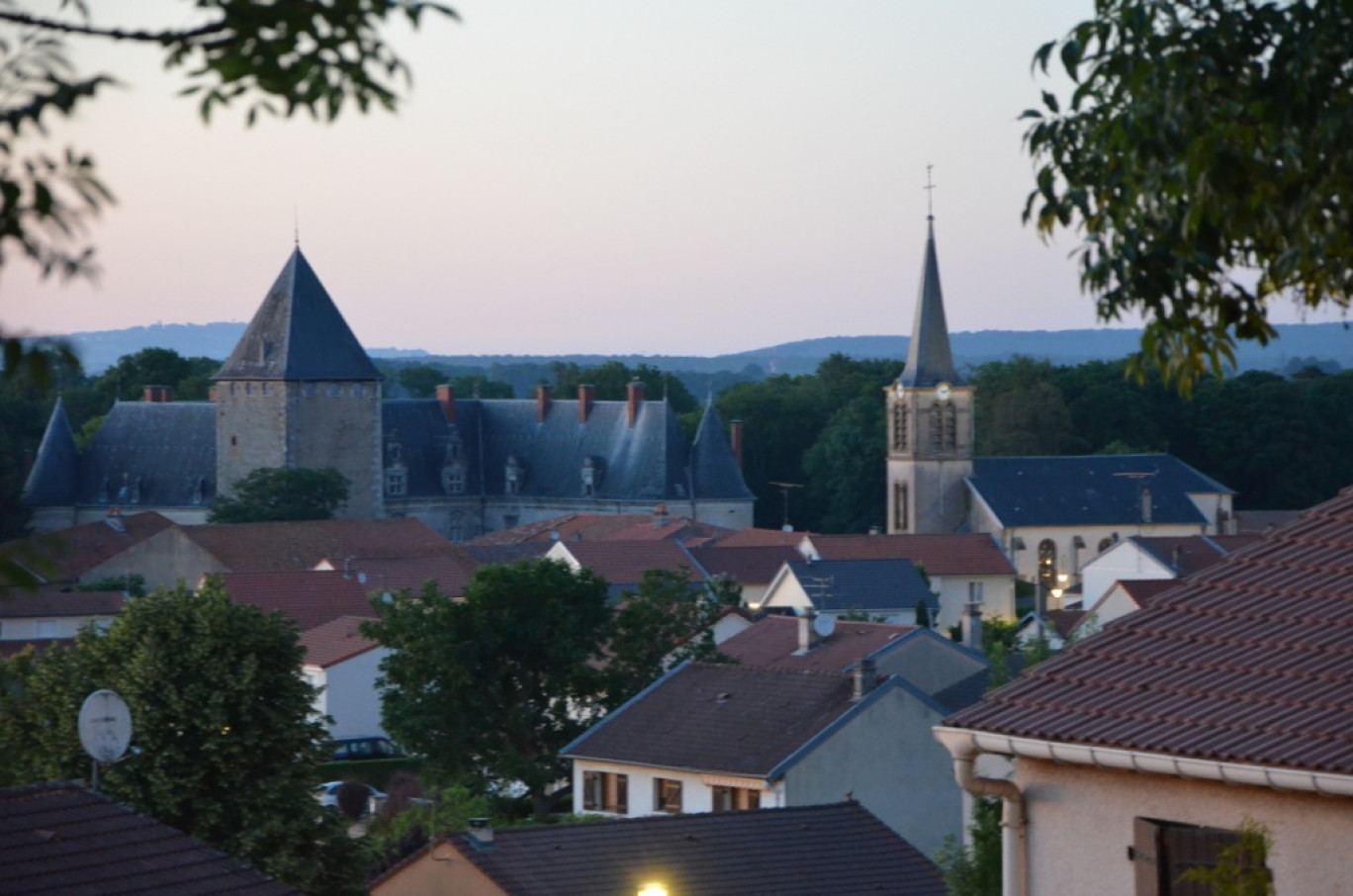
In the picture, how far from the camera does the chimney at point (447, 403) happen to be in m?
104

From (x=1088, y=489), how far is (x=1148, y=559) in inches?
917

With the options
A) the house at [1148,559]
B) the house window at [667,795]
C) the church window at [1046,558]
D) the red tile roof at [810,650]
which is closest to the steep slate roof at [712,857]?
the house window at [667,795]

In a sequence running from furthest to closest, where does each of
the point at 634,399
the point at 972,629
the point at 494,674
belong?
1. the point at 634,399
2. the point at 972,629
3. the point at 494,674

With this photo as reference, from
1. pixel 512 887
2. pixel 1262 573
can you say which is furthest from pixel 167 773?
pixel 1262 573

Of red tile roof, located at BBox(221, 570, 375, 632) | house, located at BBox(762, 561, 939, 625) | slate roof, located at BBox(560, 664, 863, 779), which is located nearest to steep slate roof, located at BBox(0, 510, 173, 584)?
red tile roof, located at BBox(221, 570, 375, 632)

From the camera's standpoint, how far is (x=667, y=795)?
2912 centimetres

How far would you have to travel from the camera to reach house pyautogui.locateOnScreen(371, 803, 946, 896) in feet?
59.4

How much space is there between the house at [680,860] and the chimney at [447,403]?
3304 inches

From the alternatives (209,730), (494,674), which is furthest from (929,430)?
(209,730)

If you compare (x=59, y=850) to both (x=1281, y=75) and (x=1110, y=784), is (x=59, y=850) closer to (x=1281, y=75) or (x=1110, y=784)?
(x=1110, y=784)

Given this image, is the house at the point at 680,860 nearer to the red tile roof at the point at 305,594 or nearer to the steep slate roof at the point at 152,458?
the red tile roof at the point at 305,594

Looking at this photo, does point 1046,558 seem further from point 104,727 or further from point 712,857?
point 104,727

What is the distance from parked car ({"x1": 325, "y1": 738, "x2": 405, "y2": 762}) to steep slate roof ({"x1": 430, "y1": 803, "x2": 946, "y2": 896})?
27.6 m

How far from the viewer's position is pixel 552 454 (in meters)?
102
